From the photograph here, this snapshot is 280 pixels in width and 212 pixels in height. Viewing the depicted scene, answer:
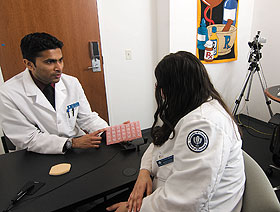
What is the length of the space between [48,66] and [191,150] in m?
1.03

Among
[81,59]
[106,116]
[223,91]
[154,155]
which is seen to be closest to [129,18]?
[81,59]

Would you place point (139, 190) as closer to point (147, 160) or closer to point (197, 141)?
point (147, 160)

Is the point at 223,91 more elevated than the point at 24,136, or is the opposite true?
the point at 24,136

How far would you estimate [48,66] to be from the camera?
1219 millimetres

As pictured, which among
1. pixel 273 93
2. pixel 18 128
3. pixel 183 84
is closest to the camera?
pixel 183 84

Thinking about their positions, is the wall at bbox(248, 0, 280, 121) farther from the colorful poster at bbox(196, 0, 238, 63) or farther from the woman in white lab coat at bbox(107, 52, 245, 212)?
the woman in white lab coat at bbox(107, 52, 245, 212)

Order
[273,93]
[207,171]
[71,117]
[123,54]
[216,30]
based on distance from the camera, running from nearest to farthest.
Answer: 1. [207,171]
2. [71,117]
3. [273,93]
4. [123,54]
5. [216,30]

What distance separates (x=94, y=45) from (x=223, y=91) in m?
1.93

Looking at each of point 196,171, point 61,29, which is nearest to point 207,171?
point 196,171

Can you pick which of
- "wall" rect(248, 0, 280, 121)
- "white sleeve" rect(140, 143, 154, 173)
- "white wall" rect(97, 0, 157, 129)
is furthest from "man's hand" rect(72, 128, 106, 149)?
"wall" rect(248, 0, 280, 121)

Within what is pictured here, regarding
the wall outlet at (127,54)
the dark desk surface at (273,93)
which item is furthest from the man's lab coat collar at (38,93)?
the dark desk surface at (273,93)

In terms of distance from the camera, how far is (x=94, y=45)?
213 cm

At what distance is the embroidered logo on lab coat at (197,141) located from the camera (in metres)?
0.59

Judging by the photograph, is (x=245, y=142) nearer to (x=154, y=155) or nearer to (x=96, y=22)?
(x=154, y=155)
